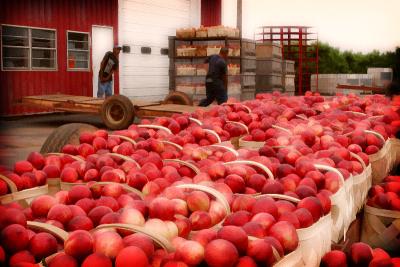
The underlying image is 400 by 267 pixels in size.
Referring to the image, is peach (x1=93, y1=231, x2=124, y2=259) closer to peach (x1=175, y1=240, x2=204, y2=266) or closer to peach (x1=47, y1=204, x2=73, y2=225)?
peach (x1=175, y1=240, x2=204, y2=266)

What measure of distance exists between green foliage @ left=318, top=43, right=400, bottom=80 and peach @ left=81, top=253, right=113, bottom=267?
35752mm

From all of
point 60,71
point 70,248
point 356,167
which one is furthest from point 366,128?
point 60,71

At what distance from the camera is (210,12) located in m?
22.7

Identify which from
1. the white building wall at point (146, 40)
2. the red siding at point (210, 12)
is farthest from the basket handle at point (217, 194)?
the red siding at point (210, 12)

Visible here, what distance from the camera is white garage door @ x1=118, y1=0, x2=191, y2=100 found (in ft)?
58.9

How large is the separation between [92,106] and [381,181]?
8.42 metres

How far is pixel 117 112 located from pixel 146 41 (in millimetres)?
8436

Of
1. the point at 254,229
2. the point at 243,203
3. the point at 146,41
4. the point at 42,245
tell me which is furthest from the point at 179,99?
the point at 42,245

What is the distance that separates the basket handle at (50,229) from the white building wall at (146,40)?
1605cm

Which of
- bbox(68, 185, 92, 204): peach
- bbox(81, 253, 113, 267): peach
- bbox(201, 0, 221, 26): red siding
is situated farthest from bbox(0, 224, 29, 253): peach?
bbox(201, 0, 221, 26): red siding

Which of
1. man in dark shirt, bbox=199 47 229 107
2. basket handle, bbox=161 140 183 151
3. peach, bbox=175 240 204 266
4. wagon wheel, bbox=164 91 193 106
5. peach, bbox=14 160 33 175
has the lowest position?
peach, bbox=175 240 204 266

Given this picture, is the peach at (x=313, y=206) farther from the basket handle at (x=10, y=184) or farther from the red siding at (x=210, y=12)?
the red siding at (x=210, y=12)

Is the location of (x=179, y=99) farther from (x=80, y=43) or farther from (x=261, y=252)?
(x=261, y=252)

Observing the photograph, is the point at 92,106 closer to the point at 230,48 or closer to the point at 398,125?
the point at 230,48
